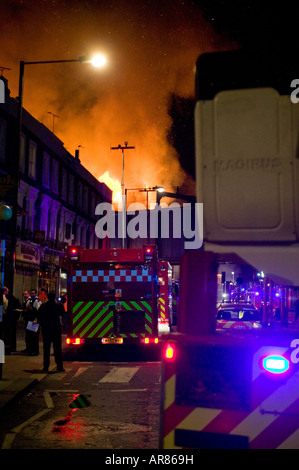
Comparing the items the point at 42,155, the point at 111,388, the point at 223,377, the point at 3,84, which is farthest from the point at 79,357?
the point at 42,155

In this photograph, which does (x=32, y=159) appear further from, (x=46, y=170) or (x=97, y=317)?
(x=97, y=317)

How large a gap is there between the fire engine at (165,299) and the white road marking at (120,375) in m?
7.21

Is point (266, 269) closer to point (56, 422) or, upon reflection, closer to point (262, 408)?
point (262, 408)

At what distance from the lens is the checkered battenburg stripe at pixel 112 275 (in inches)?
605

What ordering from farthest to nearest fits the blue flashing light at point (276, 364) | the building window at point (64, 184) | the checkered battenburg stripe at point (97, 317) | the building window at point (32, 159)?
the building window at point (64, 184)
the building window at point (32, 159)
the checkered battenburg stripe at point (97, 317)
the blue flashing light at point (276, 364)

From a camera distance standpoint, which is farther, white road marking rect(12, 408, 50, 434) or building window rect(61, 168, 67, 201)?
building window rect(61, 168, 67, 201)

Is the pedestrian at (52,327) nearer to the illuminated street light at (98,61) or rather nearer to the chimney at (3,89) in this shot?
the illuminated street light at (98,61)

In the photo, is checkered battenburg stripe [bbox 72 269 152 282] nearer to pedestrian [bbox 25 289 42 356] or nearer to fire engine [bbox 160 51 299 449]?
pedestrian [bbox 25 289 42 356]

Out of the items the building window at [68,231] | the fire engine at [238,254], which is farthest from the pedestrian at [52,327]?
the building window at [68,231]

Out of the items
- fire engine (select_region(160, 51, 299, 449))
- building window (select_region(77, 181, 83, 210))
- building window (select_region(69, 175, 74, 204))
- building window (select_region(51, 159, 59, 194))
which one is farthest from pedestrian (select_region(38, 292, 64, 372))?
building window (select_region(77, 181, 83, 210))

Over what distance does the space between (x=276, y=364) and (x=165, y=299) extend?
18130 mm

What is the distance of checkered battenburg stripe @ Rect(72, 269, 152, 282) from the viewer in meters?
15.4

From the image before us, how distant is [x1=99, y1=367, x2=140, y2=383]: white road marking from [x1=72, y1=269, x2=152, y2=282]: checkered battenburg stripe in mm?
2633

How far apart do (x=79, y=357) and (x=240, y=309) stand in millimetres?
5542
